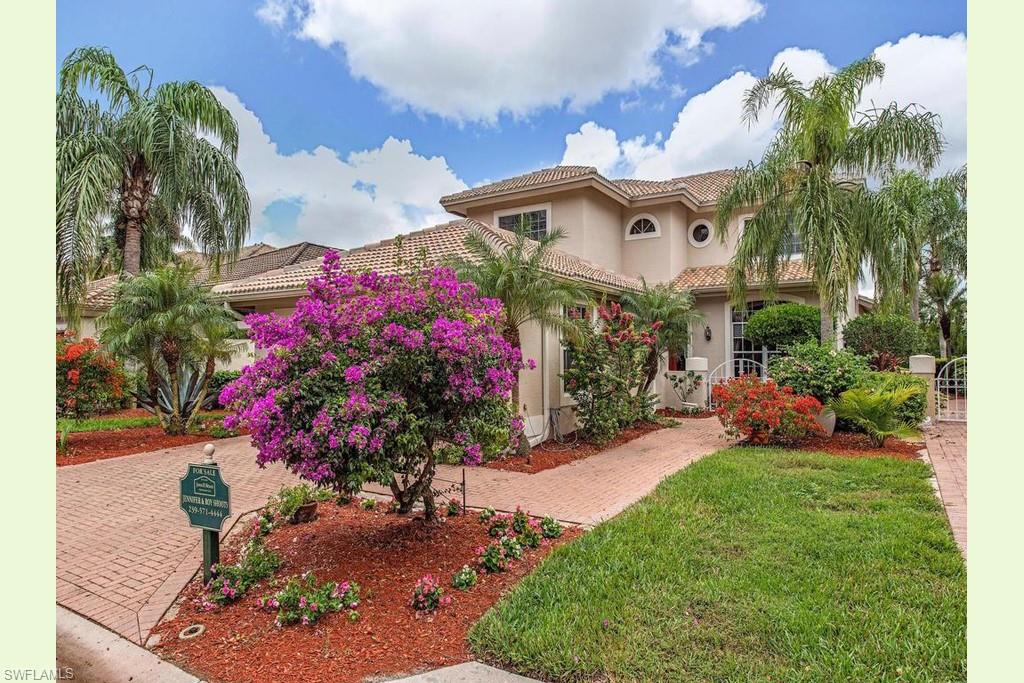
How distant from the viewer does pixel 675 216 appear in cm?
1791

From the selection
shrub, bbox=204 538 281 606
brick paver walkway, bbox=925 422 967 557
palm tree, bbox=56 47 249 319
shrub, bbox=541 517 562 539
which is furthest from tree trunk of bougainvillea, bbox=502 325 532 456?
palm tree, bbox=56 47 249 319

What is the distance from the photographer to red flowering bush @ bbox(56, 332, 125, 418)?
10594 mm

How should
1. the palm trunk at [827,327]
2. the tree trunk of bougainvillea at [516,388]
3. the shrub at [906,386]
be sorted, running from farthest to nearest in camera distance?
1. the palm trunk at [827,327]
2. the shrub at [906,386]
3. the tree trunk of bougainvillea at [516,388]

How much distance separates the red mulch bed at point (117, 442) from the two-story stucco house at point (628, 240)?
12.2 ft

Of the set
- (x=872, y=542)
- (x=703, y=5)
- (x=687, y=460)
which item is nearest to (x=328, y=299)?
(x=872, y=542)

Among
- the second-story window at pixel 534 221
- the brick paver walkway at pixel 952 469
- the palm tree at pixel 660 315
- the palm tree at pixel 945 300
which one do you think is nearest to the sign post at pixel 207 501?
the brick paver walkway at pixel 952 469

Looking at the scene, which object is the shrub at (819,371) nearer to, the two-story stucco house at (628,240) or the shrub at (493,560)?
the two-story stucco house at (628,240)

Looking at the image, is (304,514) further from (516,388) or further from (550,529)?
(516,388)

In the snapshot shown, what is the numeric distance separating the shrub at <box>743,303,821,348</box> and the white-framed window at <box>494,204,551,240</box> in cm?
680

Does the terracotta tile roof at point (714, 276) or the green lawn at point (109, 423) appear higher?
the terracotta tile roof at point (714, 276)

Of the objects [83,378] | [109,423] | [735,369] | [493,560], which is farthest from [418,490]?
[735,369]

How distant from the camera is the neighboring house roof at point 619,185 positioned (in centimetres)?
1638

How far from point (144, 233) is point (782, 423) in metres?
16.6

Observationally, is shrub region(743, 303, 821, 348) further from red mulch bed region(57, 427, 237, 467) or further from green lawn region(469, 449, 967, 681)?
red mulch bed region(57, 427, 237, 467)
